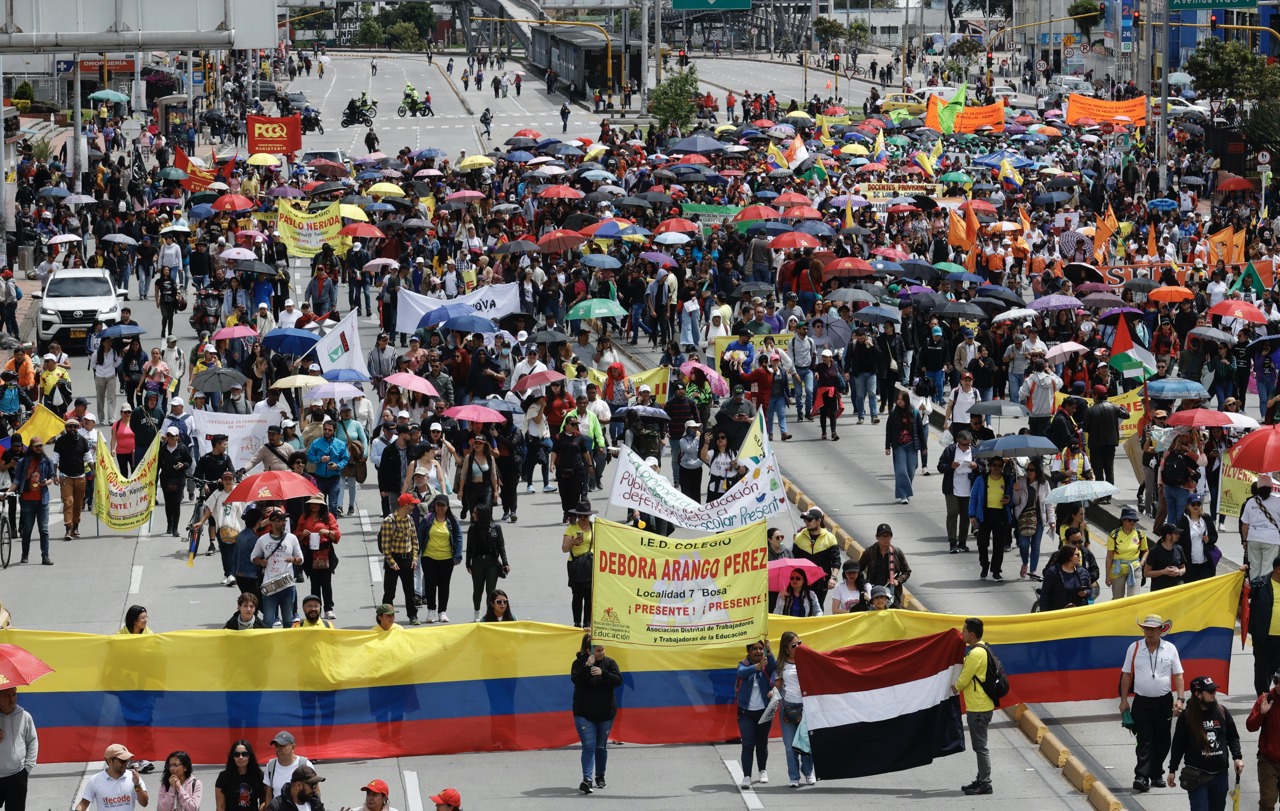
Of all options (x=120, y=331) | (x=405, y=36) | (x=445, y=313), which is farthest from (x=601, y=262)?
(x=405, y=36)

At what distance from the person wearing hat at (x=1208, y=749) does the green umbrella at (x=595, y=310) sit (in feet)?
60.0

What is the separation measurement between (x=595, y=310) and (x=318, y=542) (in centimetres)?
1306

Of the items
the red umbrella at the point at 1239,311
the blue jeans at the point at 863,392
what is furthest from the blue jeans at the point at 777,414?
the red umbrella at the point at 1239,311

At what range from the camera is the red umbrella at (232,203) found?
44594mm

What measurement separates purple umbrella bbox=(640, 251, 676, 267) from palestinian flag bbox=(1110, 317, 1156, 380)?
33.0ft

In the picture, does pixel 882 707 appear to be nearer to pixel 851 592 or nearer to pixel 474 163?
pixel 851 592

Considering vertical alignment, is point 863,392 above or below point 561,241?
below

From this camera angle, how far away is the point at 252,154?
55500 millimetres

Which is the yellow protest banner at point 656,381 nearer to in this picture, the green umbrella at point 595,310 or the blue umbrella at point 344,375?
the blue umbrella at point 344,375

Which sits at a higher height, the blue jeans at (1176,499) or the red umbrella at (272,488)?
the red umbrella at (272,488)

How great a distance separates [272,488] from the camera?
1994cm

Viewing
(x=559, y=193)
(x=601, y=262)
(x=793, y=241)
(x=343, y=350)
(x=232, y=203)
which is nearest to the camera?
(x=343, y=350)

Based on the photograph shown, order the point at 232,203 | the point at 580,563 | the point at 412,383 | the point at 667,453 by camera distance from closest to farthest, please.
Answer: the point at 580,563, the point at 412,383, the point at 667,453, the point at 232,203

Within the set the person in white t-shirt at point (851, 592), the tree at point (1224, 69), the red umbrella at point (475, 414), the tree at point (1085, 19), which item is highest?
the tree at point (1085, 19)
